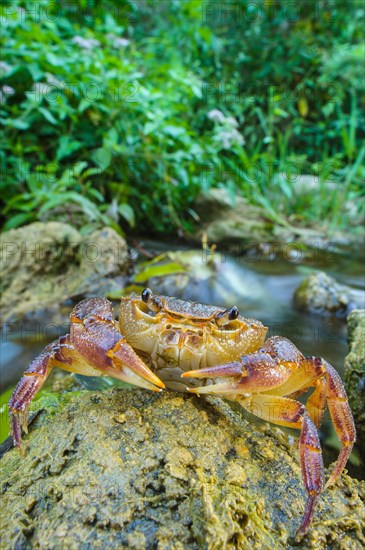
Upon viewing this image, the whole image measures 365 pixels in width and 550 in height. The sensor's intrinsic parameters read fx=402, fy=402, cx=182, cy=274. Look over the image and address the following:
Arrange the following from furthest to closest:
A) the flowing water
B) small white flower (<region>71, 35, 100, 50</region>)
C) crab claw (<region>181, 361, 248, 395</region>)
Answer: small white flower (<region>71, 35, 100, 50</region>)
the flowing water
crab claw (<region>181, 361, 248, 395</region>)

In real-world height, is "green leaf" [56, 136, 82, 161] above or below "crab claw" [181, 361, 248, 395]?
above

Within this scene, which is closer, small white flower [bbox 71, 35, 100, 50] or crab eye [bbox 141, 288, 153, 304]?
crab eye [bbox 141, 288, 153, 304]

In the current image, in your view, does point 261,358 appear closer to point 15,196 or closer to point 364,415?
point 364,415

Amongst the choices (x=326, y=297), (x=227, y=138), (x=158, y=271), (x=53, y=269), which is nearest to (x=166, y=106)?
(x=227, y=138)

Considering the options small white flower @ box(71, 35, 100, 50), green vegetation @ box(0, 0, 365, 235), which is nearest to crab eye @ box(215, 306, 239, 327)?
green vegetation @ box(0, 0, 365, 235)

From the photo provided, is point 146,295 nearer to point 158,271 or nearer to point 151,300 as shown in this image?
point 151,300

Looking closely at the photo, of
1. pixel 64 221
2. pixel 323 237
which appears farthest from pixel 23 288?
pixel 323 237

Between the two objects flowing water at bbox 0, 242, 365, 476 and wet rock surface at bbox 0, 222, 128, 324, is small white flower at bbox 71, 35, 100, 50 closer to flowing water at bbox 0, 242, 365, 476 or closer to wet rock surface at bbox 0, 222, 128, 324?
wet rock surface at bbox 0, 222, 128, 324
